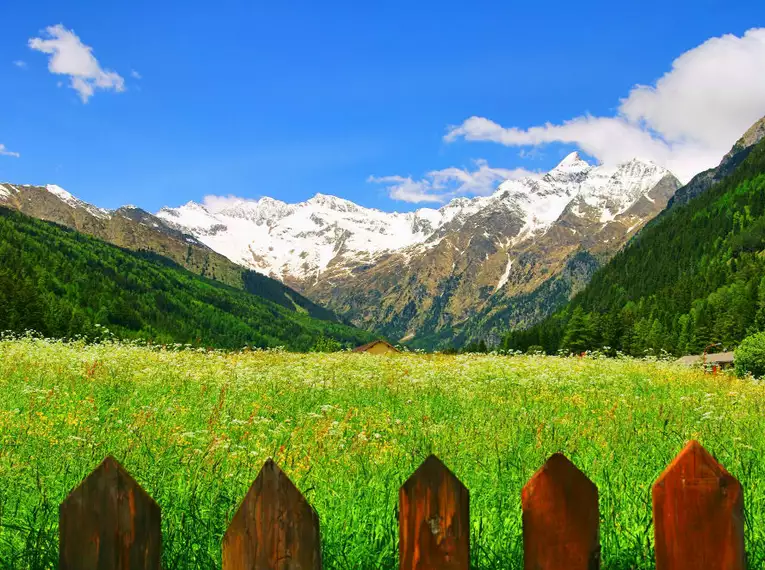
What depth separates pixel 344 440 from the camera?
738 centimetres

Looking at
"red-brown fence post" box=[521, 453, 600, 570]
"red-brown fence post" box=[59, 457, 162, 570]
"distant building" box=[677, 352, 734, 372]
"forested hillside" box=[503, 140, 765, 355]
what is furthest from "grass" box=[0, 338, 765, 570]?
"forested hillside" box=[503, 140, 765, 355]

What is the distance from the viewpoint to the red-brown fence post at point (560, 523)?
8.24 ft

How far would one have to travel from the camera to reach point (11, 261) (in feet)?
573

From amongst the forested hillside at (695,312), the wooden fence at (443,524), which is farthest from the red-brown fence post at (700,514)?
the forested hillside at (695,312)

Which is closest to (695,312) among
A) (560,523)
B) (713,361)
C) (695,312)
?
(695,312)

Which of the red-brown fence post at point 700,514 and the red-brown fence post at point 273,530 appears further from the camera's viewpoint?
the red-brown fence post at point 700,514

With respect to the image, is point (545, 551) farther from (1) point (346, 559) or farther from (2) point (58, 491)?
(2) point (58, 491)

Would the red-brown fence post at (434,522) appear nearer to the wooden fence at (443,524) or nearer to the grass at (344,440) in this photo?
the wooden fence at (443,524)

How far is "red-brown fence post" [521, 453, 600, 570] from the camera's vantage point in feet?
8.24

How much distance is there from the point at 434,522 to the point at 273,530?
63 cm

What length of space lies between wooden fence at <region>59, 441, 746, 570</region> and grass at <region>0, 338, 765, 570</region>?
1645mm

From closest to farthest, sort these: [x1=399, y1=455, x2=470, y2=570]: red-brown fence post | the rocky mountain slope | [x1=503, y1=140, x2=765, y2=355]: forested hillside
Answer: [x1=399, y1=455, x2=470, y2=570]: red-brown fence post < the rocky mountain slope < [x1=503, y1=140, x2=765, y2=355]: forested hillside

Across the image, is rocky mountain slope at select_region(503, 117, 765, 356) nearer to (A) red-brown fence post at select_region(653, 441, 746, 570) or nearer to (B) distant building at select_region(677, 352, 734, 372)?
(B) distant building at select_region(677, 352, 734, 372)

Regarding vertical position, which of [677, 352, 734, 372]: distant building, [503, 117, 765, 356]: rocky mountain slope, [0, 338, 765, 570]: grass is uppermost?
[503, 117, 765, 356]: rocky mountain slope
